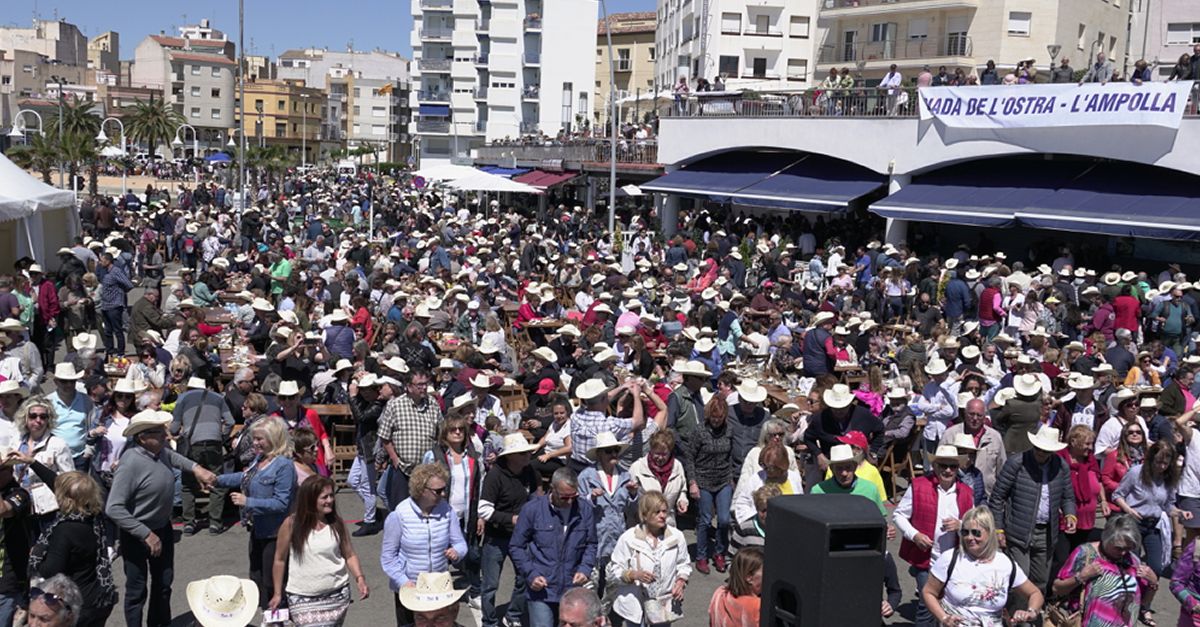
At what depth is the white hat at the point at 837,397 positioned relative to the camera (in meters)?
8.48

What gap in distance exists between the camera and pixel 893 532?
705cm

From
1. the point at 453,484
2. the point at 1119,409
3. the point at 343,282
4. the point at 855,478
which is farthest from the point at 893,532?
the point at 343,282

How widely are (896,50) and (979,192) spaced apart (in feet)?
61.7

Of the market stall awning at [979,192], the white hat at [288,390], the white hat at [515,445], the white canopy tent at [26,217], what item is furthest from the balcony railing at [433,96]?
the white hat at [515,445]

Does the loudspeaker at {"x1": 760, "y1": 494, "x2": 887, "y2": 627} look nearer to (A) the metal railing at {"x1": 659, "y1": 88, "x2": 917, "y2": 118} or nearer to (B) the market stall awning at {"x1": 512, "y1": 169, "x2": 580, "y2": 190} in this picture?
(A) the metal railing at {"x1": 659, "y1": 88, "x2": 917, "y2": 118}

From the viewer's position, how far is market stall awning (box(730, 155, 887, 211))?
86.9 ft

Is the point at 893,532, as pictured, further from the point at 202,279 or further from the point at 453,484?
the point at 202,279

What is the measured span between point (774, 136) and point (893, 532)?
24032mm

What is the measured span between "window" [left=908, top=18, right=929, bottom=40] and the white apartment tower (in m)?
32.3

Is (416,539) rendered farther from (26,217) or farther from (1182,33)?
(1182,33)

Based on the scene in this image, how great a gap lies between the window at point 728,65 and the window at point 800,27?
3.15 metres

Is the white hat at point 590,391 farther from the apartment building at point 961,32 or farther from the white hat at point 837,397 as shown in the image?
the apartment building at point 961,32

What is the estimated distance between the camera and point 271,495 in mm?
6855

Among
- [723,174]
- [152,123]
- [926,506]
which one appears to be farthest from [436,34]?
[926,506]
